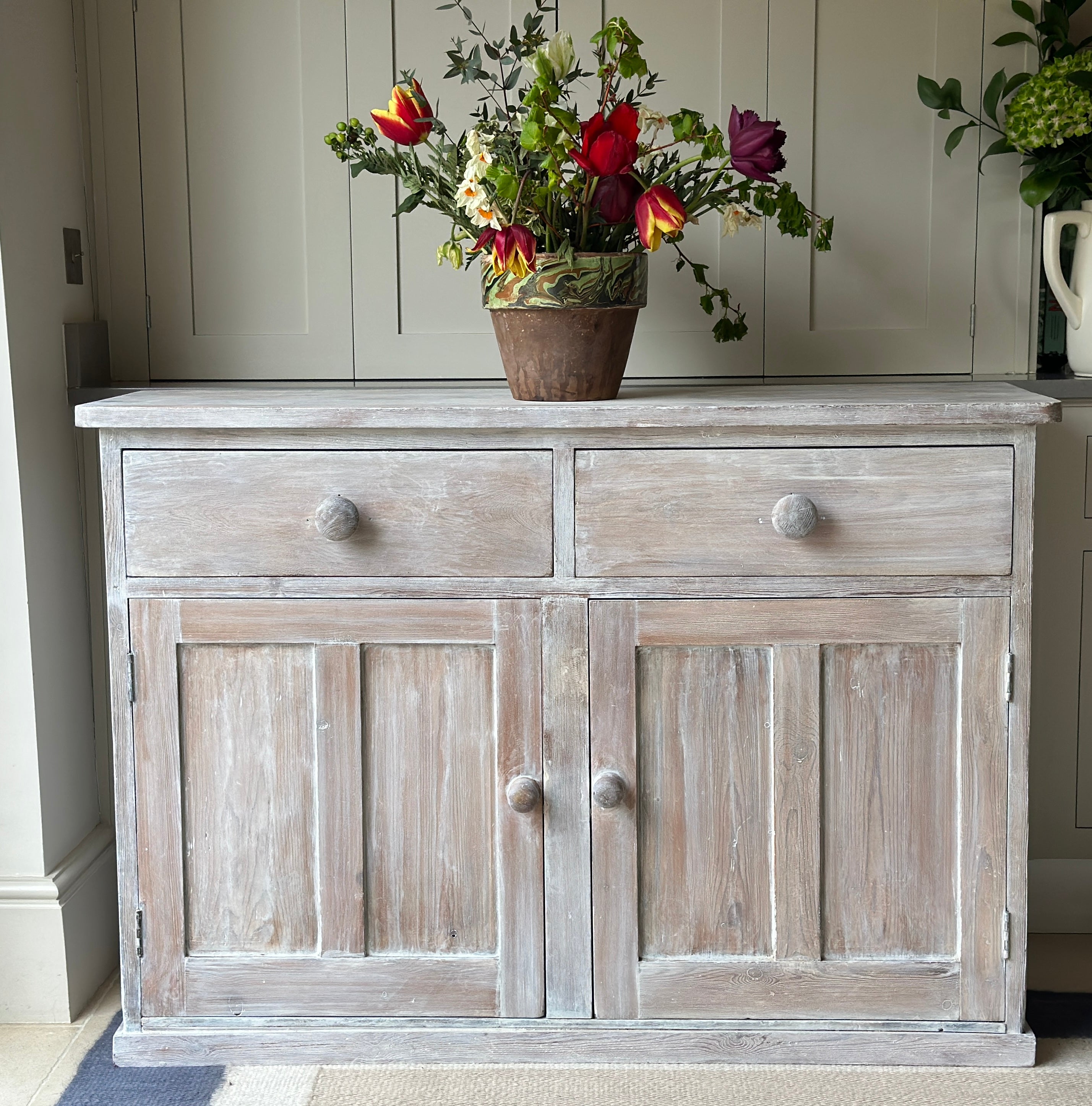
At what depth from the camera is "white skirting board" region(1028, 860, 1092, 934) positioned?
6.70ft

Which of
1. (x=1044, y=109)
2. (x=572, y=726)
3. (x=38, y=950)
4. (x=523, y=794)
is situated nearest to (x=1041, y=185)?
(x=1044, y=109)

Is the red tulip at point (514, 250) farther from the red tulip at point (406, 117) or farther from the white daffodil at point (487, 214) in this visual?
the red tulip at point (406, 117)

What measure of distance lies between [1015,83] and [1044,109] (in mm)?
A: 112

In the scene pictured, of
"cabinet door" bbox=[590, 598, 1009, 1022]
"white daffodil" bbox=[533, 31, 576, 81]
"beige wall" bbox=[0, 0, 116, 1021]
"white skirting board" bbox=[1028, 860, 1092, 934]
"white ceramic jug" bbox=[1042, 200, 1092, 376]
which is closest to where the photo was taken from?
"white daffodil" bbox=[533, 31, 576, 81]

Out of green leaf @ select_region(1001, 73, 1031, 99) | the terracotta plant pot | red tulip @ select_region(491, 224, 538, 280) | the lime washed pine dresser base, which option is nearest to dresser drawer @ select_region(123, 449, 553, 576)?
the lime washed pine dresser base

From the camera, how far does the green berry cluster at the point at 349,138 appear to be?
1.63 metres

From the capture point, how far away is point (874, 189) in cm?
197

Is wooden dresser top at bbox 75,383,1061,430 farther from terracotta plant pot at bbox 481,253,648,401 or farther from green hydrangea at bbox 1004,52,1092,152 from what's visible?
green hydrangea at bbox 1004,52,1092,152

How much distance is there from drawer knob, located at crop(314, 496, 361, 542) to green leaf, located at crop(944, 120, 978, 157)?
3.93ft

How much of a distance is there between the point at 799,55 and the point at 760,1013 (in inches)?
60.6

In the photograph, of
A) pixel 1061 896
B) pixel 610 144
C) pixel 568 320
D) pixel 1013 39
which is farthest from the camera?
pixel 1061 896

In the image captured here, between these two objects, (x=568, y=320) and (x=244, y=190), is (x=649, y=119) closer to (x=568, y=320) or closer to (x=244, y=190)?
(x=568, y=320)

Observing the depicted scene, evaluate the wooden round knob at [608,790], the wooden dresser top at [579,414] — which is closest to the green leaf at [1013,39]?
the wooden dresser top at [579,414]

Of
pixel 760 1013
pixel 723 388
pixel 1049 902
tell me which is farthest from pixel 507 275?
pixel 1049 902
